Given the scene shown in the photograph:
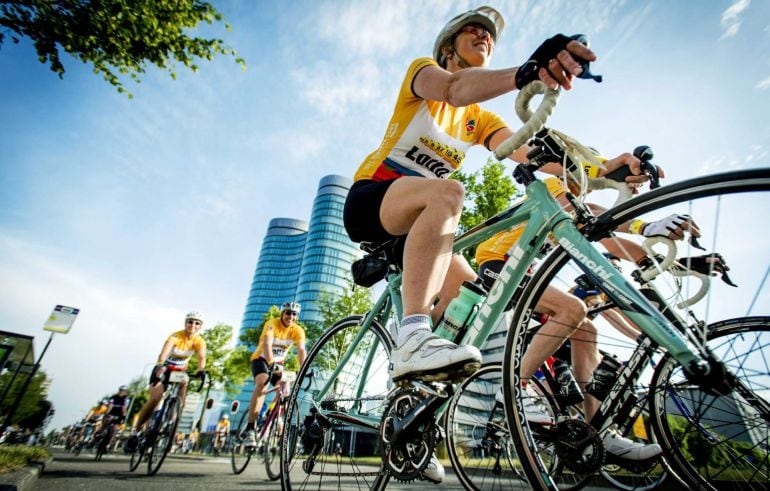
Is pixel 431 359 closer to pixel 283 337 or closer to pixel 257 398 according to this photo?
pixel 257 398

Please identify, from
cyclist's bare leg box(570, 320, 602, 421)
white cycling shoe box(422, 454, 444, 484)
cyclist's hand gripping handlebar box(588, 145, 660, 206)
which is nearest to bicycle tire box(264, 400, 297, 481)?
white cycling shoe box(422, 454, 444, 484)

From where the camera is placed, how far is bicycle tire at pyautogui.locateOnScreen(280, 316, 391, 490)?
232 cm

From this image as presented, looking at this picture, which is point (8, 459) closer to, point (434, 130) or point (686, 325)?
point (434, 130)

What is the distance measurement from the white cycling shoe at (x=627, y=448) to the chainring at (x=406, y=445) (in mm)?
1124

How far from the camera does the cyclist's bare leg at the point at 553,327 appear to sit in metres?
2.25

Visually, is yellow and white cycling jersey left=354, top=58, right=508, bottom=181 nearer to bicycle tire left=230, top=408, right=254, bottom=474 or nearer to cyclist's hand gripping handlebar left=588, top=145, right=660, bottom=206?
cyclist's hand gripping handlebar left=588, top=145, right=660, bottom=206

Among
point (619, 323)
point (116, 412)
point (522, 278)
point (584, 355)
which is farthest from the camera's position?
point (116, 412)

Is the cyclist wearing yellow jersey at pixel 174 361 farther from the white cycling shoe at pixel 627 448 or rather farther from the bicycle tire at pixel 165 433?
the white cycling shoe at pixel 627 448

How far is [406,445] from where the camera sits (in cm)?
158

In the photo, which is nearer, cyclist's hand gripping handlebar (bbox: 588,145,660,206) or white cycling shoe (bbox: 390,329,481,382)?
white cycling shoe (bbox: 390,329,481,382)

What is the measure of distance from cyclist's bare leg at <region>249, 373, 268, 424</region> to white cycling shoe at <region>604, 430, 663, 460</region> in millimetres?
5068

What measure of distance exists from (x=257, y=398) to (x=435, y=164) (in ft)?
16.9

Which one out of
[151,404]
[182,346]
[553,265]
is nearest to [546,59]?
[553,265]

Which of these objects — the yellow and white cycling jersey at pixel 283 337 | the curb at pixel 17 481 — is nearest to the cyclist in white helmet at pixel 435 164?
A: the curb at pixel 17 481
